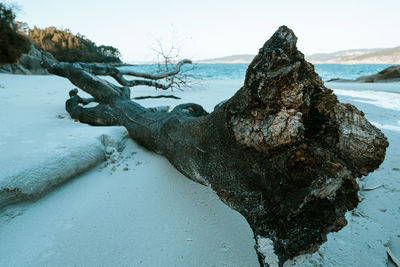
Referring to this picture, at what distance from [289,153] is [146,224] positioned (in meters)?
1.01

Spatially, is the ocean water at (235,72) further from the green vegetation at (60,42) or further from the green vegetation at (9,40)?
the green vegetation at (60,42)

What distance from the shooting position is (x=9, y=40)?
45.3 ft

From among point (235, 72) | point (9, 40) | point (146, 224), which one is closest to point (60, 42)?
point (9, 40)

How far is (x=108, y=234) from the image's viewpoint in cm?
129

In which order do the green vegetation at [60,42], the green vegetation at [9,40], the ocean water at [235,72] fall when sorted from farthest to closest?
the green vegetation at [60,42] < the ocean water at [235,72] < the green vegetation at [9,40]

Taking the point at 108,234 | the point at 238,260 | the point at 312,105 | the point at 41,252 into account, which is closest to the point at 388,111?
the point at 312,105

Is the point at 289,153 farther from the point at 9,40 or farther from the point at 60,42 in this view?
the point at 60,42

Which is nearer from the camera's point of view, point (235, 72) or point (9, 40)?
point (9, 40)

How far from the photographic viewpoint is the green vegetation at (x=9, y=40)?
44.2 feet

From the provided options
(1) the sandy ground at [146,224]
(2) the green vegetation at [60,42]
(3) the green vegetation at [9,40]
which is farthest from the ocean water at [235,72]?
(2) the green vegetation at [60,42]

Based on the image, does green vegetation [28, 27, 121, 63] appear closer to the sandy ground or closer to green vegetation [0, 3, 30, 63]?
green vegetation [0, 3, 30, 63]

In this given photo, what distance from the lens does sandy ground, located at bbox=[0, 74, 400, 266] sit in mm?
1151

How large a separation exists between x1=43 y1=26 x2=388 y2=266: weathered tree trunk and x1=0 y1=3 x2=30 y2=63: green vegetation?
60.0ft

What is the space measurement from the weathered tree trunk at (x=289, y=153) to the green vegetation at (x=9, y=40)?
60.0 feet
